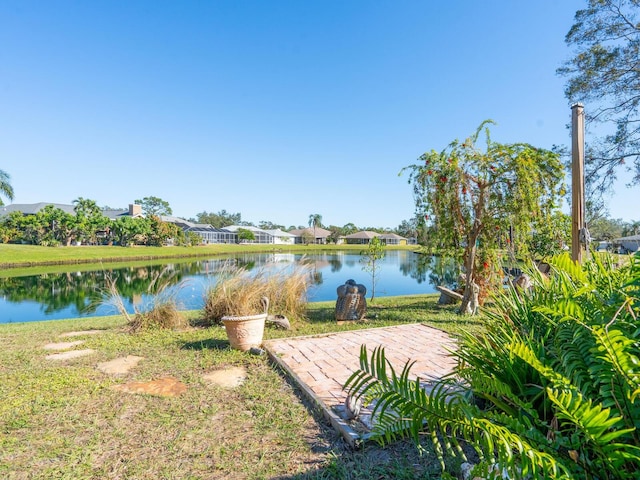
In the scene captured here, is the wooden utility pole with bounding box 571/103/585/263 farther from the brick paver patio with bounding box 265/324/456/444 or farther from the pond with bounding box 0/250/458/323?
the pond with bounding box 0/250/458/323

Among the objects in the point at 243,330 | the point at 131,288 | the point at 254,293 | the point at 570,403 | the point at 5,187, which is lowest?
the point at 131,288

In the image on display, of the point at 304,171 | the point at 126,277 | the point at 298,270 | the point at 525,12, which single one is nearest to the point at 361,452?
the point at 298,270

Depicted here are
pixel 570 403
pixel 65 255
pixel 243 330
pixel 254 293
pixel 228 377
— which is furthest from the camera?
pixel 65 255

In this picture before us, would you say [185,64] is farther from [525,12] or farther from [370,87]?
[525,12]

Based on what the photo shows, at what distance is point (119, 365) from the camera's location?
3.77m

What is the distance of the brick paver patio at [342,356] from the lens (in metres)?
2.82

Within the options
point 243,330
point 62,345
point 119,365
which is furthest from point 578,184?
point 62,345

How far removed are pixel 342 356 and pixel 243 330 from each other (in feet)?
4.20

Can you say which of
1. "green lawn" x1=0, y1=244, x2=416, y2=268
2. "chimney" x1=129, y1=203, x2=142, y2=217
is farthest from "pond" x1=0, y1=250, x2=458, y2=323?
"chimney" x1=129, y1=203, x2=142, y2=217

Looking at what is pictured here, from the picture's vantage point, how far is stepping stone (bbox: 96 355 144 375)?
3572 millimetres

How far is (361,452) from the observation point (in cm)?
211

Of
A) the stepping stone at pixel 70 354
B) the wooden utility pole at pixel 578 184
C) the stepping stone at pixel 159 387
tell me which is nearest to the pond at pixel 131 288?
the stepping stone at pixel 70 354

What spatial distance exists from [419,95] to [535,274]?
11.3 meters

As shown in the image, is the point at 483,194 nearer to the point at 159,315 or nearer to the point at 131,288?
the point at 159,315
